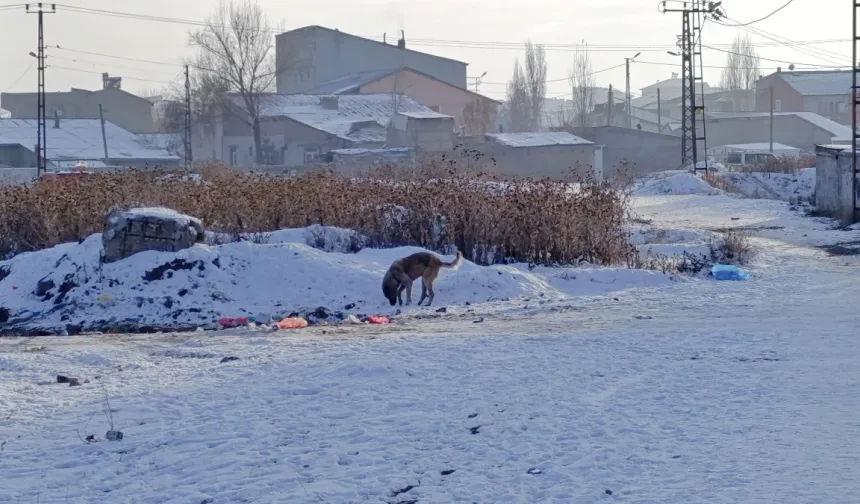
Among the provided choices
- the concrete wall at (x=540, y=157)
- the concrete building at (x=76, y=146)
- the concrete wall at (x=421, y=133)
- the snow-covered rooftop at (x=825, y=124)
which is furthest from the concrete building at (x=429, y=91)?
the snow-covered rooftop at (x=825, y=124)

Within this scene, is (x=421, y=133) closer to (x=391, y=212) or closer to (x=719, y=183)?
(x=719, y=183)

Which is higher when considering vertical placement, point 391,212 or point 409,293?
point 391,212

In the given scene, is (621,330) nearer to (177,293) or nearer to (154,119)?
(177,293)

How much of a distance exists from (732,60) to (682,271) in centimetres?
11715

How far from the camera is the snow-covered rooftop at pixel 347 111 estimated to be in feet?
224

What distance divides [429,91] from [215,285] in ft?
241

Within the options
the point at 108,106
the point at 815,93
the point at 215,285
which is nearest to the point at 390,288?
the point at 215,285

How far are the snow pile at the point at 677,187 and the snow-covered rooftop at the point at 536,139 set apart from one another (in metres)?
18.3

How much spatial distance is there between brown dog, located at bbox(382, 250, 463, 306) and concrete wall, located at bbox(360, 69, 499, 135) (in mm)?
68792

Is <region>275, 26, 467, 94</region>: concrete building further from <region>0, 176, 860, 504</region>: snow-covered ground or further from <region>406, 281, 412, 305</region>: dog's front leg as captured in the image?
<region>0, 176, 860, 504</region>: snow-covered ground

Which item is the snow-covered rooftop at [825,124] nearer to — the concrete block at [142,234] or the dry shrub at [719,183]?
the dry shrub at [719,183]

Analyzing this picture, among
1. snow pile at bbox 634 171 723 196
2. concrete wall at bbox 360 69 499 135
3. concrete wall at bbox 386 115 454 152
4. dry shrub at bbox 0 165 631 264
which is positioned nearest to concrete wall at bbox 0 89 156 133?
concrete wall at bbox 360 69 499 135

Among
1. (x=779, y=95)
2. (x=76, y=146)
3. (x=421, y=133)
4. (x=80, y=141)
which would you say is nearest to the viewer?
(x=421, y=133)

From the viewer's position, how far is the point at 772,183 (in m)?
47.2
